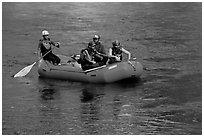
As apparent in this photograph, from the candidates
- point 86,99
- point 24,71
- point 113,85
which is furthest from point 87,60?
point 24,71

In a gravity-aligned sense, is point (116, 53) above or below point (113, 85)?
above

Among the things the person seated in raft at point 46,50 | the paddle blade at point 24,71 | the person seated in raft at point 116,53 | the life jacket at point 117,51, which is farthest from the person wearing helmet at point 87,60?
the paddle blade at point 24,71

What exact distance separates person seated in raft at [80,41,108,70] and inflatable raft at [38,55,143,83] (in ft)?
0.52

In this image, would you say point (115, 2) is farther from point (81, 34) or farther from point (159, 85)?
point (159, 85)

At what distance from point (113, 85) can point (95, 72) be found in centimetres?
62

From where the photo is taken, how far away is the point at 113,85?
1800 cm

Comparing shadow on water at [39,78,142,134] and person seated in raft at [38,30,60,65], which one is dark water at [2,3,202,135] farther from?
person seated in raft at [38,30,60,65]

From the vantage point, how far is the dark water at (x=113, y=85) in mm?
14812

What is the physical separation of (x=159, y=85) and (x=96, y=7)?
624 inches

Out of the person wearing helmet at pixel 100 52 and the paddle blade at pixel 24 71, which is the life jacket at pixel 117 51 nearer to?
the person wearing helmet at pixel 100 52

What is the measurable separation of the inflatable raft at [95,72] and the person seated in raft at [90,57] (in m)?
0.16

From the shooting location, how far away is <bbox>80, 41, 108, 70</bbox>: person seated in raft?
18.1 metres

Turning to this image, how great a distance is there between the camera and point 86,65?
18094mm

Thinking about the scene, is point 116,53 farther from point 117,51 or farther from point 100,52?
point 100,52
